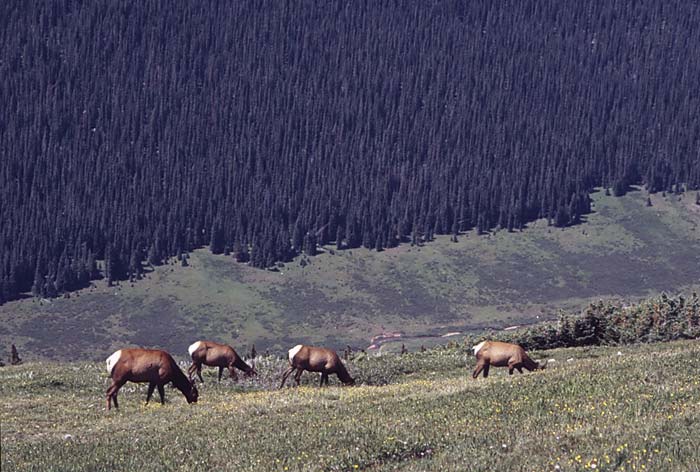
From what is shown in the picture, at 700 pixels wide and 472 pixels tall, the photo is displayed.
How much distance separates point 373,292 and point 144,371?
144 metres

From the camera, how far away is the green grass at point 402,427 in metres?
16.7

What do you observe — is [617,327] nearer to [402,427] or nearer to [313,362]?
[313,362]

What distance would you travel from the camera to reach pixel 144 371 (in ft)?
86.4

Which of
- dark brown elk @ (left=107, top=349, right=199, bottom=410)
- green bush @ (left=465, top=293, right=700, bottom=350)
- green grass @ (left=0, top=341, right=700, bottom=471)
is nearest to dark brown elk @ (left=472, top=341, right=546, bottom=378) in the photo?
green grass @ (left=0, top=341, right=700, bottom=471)

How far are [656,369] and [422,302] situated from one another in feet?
466

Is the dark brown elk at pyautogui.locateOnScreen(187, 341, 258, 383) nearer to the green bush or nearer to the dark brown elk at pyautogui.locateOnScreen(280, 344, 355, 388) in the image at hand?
the dark brown elk at pyautogui.locateOnScreen(280, 344, 355, 388)

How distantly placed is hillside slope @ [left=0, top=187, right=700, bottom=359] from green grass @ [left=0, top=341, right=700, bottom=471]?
381ft

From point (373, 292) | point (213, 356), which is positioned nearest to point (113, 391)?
point (213, 356)

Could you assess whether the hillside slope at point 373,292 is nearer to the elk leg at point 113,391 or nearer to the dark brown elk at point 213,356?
the dark brown elk at point 213,356

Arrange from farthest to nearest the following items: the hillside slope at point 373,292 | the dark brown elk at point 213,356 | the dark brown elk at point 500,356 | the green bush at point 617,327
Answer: the hillside slope at point 373,292 < the green bush at point 617,327 < the dark brown elk at point 213,356 < the dark brown elk at point 500,356

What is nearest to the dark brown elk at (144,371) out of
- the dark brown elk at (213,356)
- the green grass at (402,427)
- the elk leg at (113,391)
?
the elk leg at (113,391)

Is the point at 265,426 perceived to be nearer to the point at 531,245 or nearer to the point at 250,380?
the point at 250,380

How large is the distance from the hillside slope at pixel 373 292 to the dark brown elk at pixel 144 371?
376ft

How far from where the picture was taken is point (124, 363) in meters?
26.0
